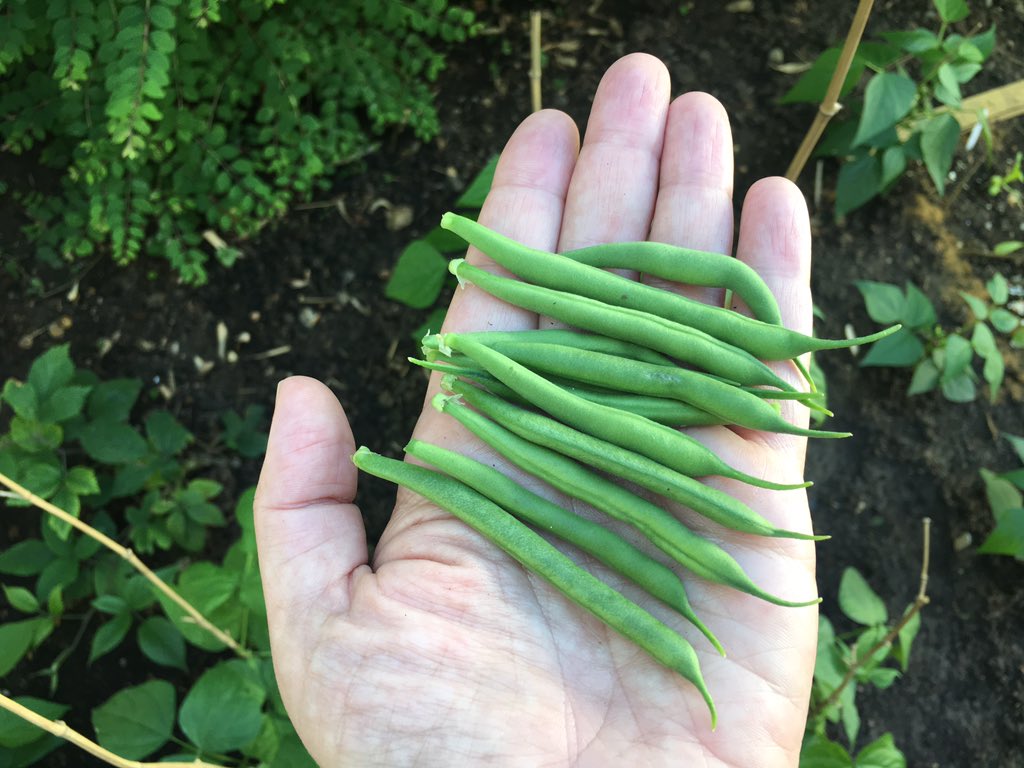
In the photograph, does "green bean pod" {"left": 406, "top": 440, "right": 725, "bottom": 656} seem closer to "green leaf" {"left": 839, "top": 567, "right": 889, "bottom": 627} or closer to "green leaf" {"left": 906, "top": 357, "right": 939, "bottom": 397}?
"green leaf" {"left": 839, "top": 567, "right": 889, "bottom": 627}

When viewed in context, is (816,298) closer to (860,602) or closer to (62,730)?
(860,602)

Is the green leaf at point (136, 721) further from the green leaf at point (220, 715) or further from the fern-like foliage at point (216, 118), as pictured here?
the fern-like foliage at point (216, 118)

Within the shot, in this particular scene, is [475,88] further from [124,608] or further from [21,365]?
[124,608]

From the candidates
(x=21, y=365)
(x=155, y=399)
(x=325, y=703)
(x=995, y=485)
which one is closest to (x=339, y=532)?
(x=325, y=703)

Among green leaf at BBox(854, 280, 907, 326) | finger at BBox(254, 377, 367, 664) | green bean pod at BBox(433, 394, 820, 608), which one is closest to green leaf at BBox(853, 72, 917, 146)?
green leaf at BBox(854, 280, 907, 326)

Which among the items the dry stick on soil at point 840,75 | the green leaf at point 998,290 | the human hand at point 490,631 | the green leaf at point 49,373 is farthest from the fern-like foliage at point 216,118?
the green leaf at point 998,290

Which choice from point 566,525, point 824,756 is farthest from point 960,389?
point 566,525
